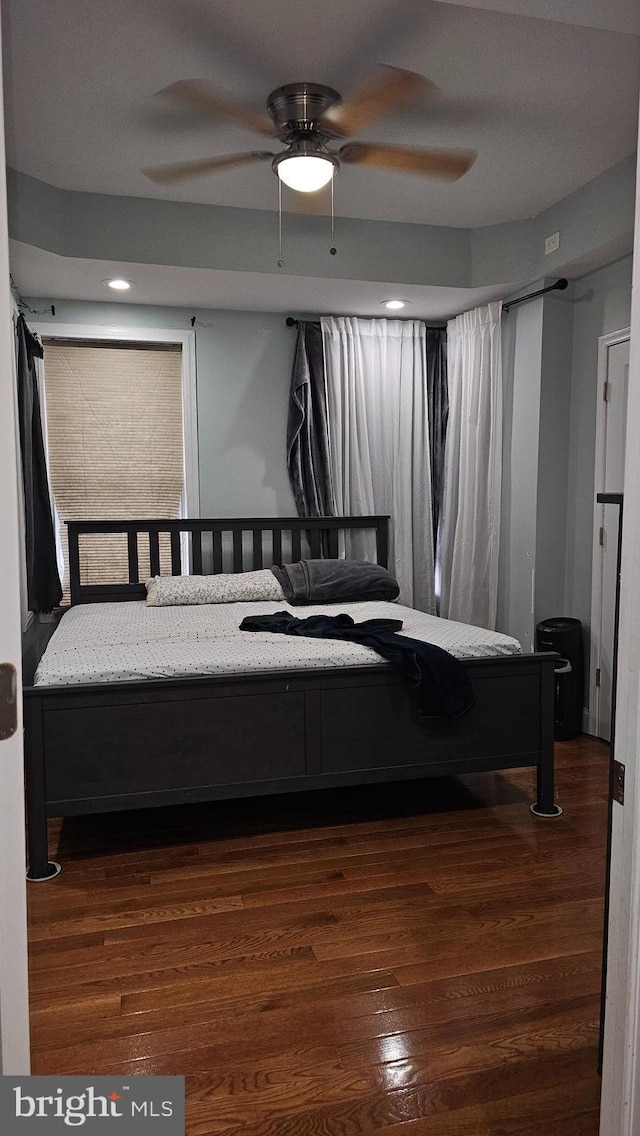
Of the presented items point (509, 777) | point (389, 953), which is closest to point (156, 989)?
point (389, 953)

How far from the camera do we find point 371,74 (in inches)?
106

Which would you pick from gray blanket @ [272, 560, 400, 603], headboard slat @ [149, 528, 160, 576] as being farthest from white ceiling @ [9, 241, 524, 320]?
gray blanket @ [272, 560, 400, 603]

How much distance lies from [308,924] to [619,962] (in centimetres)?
143

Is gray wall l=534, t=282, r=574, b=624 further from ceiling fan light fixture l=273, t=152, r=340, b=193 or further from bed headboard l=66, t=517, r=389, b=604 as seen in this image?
ceiling fan light fixture l=273, t=152, r=340, b=193

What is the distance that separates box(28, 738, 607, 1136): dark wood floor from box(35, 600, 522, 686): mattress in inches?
25.6

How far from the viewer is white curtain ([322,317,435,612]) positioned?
4.87 metres

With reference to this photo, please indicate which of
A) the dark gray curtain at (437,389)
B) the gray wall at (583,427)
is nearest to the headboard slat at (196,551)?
the dark gray curtain at (437,389)

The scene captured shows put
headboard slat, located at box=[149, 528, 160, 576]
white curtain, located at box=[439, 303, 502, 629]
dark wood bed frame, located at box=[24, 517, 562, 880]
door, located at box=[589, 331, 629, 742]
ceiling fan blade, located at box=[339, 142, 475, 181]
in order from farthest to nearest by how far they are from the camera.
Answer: headboard slat, located at box=[149, 528, 160, 576]
white curtain, located at box=[439, 303, 502, 629]
door, located at box=[589, 331, 629, 742]
ceiling fan blade, located at box=[339, 142, 475, 181]
dark wood bed frame, located at box=[24, 517, 562, 880]

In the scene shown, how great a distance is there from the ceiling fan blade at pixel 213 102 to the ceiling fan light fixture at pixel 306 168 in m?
0.16

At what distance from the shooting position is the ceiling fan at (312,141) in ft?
8.69

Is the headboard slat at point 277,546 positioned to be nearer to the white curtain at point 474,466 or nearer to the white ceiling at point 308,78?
the white curtain at point 474,466

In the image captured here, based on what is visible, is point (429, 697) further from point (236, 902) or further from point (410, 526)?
point (410, 526)

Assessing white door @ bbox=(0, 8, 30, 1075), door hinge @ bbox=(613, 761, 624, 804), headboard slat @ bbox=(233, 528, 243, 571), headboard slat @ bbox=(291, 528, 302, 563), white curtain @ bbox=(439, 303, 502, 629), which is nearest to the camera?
white door @ bbox=(0, 8, 30, 1075)

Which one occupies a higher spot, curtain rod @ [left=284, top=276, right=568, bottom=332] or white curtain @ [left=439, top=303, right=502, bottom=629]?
curtain rod @ [left=284, top=276, right=568, bottom=332]
